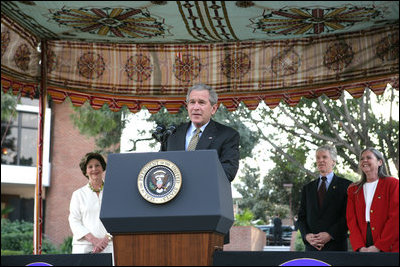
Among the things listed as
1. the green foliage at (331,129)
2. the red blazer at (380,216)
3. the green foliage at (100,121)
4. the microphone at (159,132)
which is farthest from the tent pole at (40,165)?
the green foliage at (100,121)

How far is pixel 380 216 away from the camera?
5.44 meters

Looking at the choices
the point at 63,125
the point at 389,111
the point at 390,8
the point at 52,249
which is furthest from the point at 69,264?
the point at 63,125

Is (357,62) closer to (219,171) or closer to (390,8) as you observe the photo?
(390,8)

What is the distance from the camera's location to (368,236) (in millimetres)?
5523

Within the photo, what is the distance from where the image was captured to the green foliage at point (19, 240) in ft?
79.1

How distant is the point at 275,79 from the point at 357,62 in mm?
966

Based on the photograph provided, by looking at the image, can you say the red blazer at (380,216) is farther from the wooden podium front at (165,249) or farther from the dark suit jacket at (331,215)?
the wooden podium front at (165,249)

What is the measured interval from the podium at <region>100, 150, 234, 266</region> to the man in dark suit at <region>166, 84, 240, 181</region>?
2.96 feet

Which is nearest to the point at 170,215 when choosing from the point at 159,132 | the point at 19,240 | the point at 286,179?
the point at 159,132

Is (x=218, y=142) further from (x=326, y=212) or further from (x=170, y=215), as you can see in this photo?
(x=326, y=212)

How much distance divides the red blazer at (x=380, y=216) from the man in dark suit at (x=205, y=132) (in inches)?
Result: 73.7

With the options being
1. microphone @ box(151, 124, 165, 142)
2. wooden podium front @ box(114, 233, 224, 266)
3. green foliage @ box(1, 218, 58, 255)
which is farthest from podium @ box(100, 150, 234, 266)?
green foliage @ box(1, 218, 58, 255)

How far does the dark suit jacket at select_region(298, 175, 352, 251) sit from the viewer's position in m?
6.02

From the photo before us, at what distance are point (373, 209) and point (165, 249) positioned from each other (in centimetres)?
292
